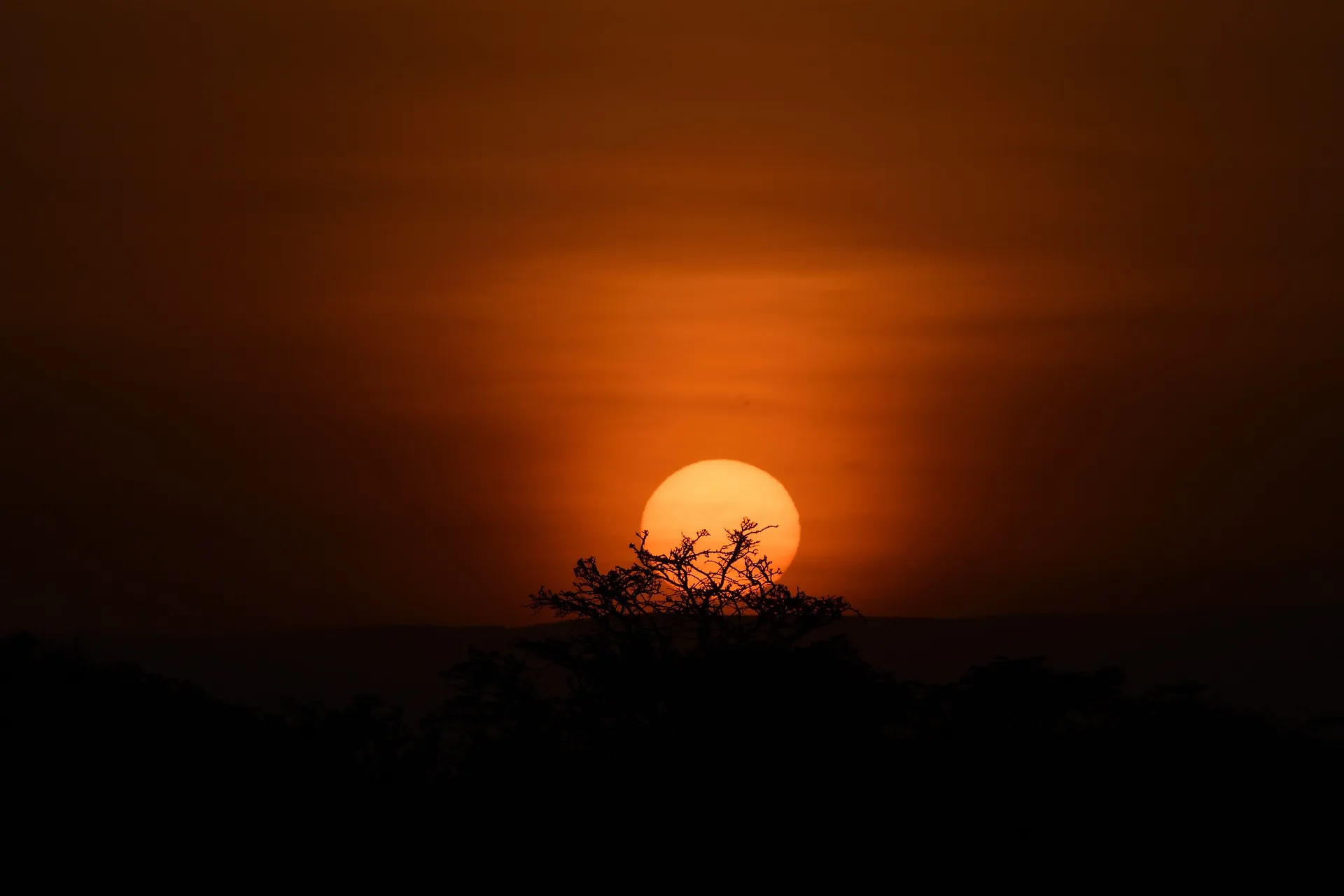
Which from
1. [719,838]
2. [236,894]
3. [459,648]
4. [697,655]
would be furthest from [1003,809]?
[459,648]

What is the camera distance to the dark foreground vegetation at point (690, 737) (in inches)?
498

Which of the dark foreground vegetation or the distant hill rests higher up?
the distant hill

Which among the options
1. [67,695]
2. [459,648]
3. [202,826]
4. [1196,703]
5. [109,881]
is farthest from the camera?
[459,648]

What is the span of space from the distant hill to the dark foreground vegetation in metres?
61.4

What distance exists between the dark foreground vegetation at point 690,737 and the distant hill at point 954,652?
2419 inches

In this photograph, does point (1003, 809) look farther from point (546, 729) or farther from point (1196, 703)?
point (546, 729)

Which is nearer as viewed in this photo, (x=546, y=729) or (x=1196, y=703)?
(x=1196, y=703)

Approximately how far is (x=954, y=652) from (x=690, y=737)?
296ft

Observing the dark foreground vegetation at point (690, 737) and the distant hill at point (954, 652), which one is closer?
the dark foreground vegetation at point (690, 737)

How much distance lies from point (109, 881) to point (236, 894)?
95 centimetres

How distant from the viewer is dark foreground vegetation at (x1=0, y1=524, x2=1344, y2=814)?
41.5ft

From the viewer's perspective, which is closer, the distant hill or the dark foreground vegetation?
the dark foreground vegetation

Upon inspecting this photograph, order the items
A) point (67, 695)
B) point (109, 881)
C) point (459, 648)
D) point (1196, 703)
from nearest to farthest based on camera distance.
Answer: point (109, 881), point (1196, 703), point (67, 695), point (459, 648)

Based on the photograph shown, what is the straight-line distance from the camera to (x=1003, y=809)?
1234 centimetres
